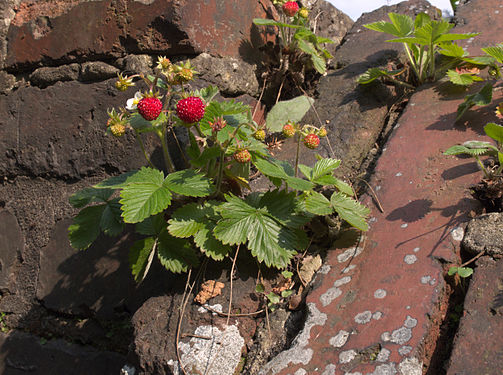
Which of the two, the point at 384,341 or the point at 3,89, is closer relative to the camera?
the point at 384,341

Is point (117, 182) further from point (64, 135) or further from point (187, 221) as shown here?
point (64, 135)

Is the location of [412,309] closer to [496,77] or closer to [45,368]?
[496,77]

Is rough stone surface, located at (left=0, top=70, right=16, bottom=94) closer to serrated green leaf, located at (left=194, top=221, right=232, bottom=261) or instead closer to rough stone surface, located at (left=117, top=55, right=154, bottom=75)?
rough stone surface, located at (left=117, top=55, right=154, bottom=75)

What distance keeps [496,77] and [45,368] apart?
220 cm

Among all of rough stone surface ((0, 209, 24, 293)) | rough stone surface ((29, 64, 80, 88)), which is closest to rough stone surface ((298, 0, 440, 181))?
rough stone surface ((29, 64, 80, 88))

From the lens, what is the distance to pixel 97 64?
2053 millimetres

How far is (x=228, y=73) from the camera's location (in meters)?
2.05

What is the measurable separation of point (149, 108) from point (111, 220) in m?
0.43

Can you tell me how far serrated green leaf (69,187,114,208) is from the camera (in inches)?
62.2

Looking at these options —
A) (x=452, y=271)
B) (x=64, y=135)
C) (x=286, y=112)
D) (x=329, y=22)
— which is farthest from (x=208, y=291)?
(x=329, y=22)

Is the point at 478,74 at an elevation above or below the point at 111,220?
above

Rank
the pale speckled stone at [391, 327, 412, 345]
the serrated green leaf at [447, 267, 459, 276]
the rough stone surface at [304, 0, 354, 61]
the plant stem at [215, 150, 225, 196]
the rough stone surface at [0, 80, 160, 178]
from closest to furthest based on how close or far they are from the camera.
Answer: the pale speckled stone at [391, 327, 412, 345] < the serrated green leaf at [447, 267, 459, 276] < the plant stem at [215, 150, 225, 196] < the rough stone surface at [0, 80, 160, 178] < the rough stone surface at [304, 0, 354, 61]

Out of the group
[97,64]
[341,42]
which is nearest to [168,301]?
[97,64]

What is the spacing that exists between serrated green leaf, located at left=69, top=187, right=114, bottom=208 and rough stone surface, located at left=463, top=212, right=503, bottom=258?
3.89 feet
